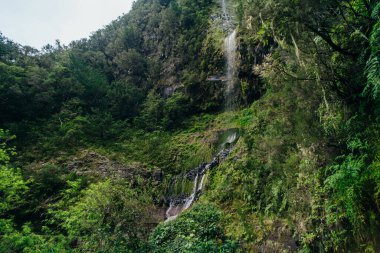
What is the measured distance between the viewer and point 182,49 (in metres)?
25.9

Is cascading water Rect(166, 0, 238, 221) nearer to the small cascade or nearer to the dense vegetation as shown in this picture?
the small cascade

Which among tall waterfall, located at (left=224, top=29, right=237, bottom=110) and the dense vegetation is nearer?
the dense vegetation

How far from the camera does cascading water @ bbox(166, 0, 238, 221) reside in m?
12.9

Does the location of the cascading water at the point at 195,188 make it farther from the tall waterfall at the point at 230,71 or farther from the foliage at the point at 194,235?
the tall waterfall at the point at 230,71

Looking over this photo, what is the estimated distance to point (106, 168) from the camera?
16703mm

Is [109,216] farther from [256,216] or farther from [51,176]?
[51,176]

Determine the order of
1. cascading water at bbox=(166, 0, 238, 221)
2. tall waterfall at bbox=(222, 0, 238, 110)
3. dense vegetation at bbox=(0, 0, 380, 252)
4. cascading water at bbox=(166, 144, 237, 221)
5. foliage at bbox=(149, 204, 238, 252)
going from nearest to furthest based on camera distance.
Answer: dense vegetation at bbox=(0, 0, 380, 252) → foliage at bbox=(149, 204, 238, 252) → cascading water at bbox=(166, 144, 237, 221) → cascading water at bbox=(166, 0, 238, 221) → tall waterfall at bbox=(222, 0, 238, 110)

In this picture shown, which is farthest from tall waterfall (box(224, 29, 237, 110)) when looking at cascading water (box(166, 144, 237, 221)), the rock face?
the rock face

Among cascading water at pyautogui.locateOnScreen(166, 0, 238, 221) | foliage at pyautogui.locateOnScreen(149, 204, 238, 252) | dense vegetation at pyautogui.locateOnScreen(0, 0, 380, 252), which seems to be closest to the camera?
dense vegetation at pyautogui.locateOnScreen(0, 0, 380, 252)

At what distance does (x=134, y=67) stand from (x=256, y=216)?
22831 mm

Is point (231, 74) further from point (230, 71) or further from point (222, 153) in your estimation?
point (222, 153)

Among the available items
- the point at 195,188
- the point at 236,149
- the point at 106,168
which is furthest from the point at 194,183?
the point at 106,168

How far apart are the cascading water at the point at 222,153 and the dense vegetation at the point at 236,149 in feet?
2.09

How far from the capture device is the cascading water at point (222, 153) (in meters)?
12.9
